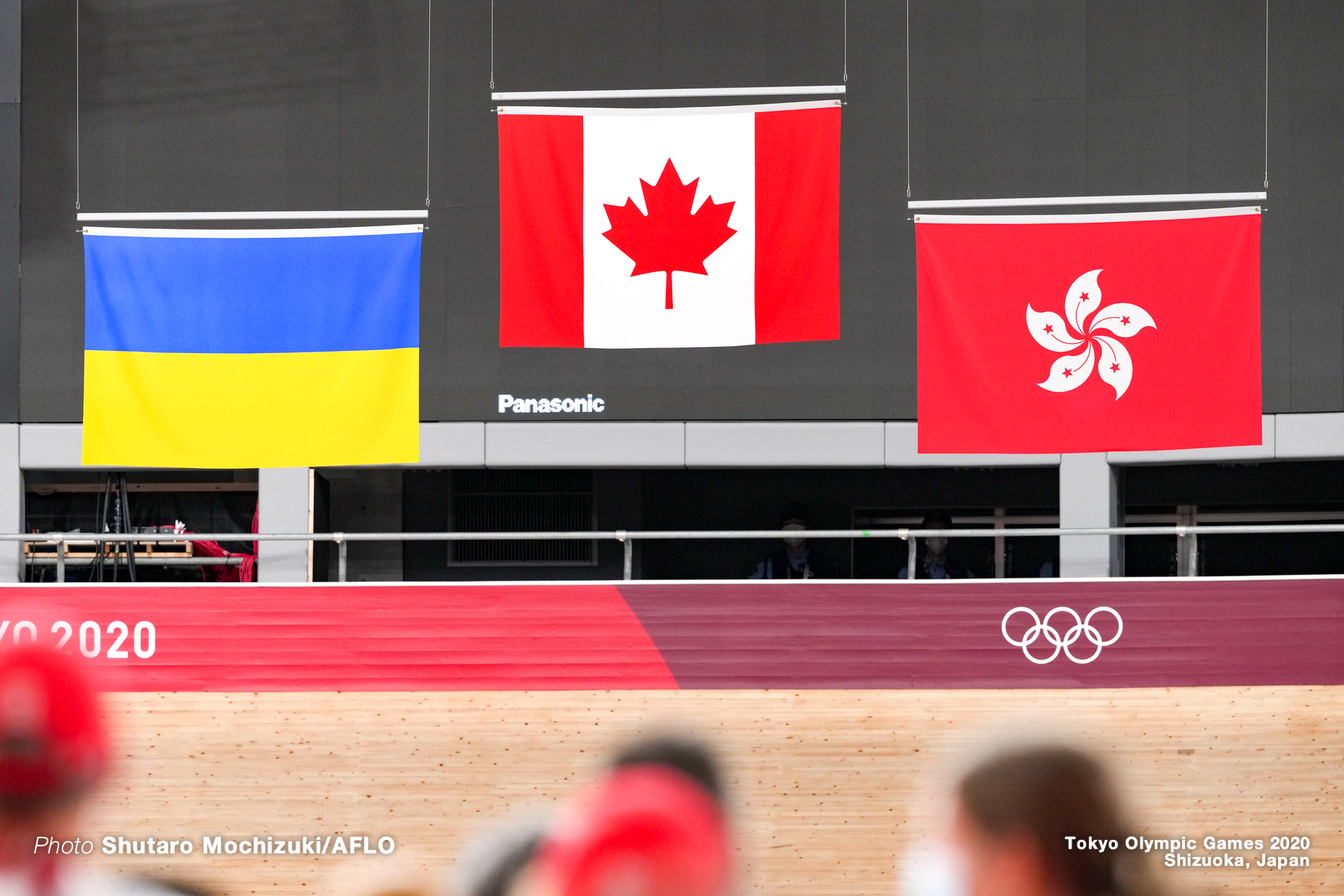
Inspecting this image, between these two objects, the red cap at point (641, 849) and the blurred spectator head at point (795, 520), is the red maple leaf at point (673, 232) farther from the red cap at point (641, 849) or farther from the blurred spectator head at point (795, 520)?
the red cap at point (641, 849)

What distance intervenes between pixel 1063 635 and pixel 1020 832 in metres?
9.66

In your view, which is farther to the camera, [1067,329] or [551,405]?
[551,405]

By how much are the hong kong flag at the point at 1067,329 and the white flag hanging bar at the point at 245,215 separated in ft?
15.0

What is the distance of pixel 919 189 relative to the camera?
1200 centimetres

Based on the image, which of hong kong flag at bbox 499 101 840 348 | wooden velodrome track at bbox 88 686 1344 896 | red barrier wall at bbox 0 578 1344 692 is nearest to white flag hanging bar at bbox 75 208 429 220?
hong kong flag at bbox 499 101 840 348

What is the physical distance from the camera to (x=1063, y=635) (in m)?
10.6

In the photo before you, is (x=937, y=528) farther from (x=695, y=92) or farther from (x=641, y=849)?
(x=641, y=849)

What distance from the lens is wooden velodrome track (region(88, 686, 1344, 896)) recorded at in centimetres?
1017

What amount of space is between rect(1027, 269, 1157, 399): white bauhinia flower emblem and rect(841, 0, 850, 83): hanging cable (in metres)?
2.91

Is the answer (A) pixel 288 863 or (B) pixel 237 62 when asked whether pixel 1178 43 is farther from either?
(A) pixel 288 863

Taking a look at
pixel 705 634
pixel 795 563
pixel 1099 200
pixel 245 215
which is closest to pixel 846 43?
pixel 1099 200

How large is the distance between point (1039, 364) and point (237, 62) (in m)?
7.56

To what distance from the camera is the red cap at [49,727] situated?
1239mm

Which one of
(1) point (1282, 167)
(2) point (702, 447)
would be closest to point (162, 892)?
(2) point (702, 447)
